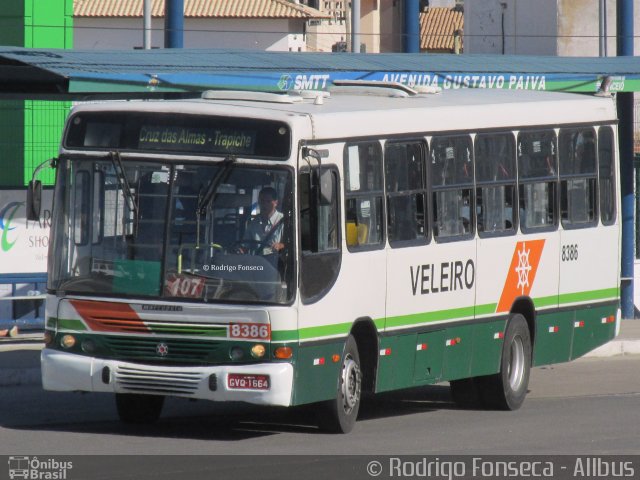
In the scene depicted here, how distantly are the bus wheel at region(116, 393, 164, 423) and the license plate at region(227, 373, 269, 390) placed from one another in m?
1.48

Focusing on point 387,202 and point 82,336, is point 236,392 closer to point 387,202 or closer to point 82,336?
point 82,336

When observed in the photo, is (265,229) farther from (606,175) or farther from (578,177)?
(606,175)

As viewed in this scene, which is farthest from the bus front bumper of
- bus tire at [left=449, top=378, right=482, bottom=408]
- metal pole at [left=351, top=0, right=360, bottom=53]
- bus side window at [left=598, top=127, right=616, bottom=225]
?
metal pole at [left=351, top=0, right=360, bottom=53]

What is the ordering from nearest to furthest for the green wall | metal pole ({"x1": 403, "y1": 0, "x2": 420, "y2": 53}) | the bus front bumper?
the bus front bumper
the green wall
metal pole ({"x1": 403, "y1": 0, "x2": 420, "y2": 53})

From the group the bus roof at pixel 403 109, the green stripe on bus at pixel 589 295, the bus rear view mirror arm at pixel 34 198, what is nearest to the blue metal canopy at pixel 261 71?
A: the bus roof at pixel 403 109

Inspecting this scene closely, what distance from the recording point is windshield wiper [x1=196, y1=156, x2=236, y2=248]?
419 inches

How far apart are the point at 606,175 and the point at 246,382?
19.1 ft

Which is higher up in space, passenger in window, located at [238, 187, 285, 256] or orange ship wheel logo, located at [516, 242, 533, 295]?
passenger in window, located at [238, 187, 285, 256]

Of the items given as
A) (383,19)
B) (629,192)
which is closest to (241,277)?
(629,192)

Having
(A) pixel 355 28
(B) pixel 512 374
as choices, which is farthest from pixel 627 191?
(B) pixel 512 374

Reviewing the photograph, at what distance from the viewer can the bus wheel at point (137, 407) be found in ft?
38.3

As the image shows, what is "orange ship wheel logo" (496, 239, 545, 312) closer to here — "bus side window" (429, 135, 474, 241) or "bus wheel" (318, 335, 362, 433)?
"bus side window" (429, 135, 474, 241)

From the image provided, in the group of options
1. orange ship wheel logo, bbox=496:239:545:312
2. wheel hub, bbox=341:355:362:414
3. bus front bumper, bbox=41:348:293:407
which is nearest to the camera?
bus front bumper, bbox=41:348:293:407

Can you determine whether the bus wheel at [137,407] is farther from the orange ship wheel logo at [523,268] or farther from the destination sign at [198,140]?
the orange ship wheel logo at [523,268]
